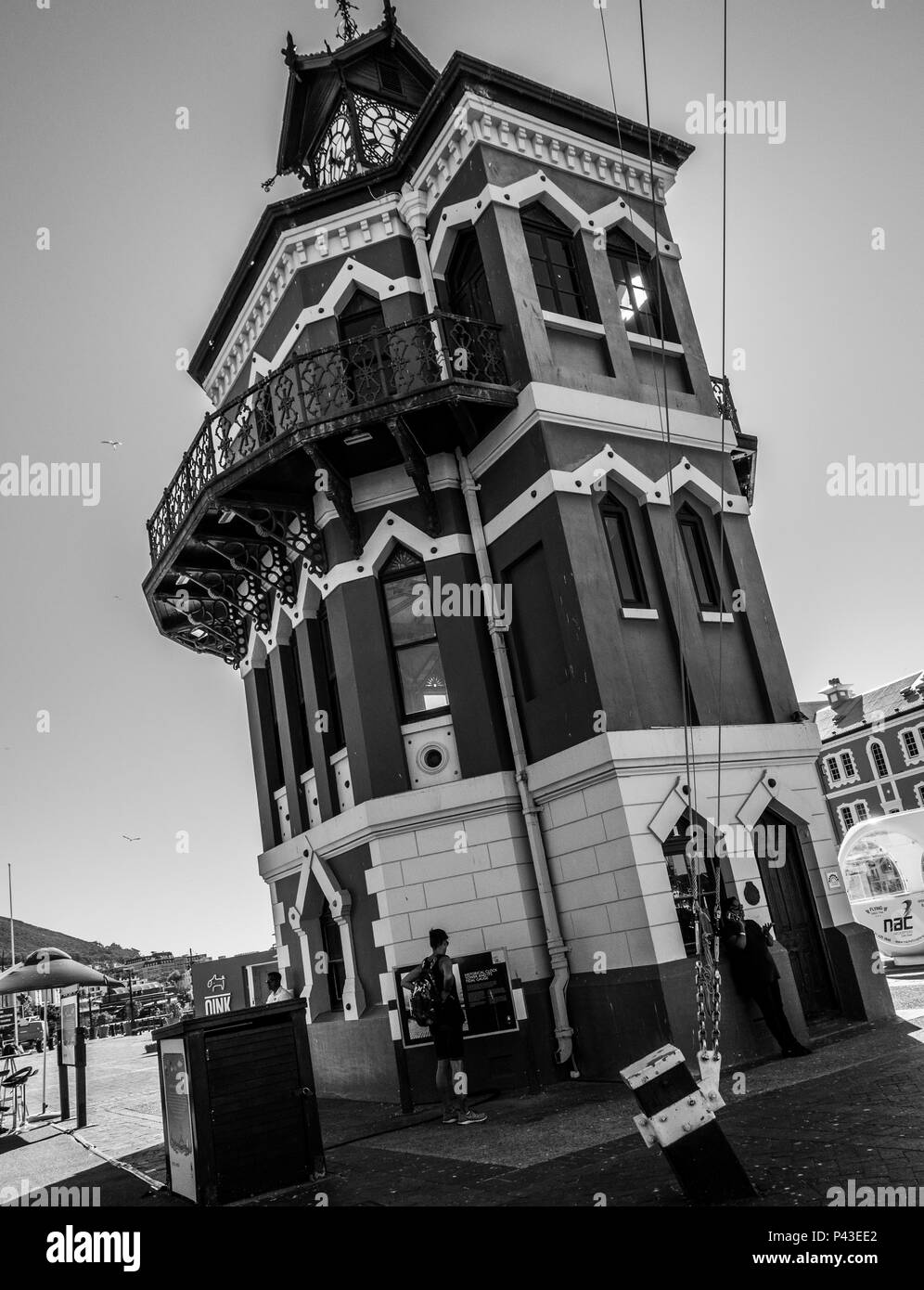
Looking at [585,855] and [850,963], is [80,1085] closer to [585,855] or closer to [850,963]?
[585,855]

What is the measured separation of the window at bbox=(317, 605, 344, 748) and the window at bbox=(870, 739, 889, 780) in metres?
54.6

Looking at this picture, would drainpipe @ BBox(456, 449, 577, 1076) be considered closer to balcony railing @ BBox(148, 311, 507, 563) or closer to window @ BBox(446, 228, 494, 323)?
balcony railing @ BBox(148, 311, 507, 563)

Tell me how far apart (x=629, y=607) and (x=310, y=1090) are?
7.35 meters

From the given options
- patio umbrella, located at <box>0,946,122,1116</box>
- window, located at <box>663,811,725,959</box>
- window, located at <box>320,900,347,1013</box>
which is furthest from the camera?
patio umbrella, located at <box>0,946,122,1116</box>

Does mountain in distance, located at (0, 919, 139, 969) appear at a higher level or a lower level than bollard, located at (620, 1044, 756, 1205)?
higher

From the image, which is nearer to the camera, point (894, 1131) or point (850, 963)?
point (894, 1131)

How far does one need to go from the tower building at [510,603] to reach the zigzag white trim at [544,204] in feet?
0.17

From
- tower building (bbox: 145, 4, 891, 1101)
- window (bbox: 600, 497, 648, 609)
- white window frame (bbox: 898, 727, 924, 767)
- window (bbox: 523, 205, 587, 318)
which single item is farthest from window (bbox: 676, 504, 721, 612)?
white window frame (bbox: 898, 727, 924, 767)

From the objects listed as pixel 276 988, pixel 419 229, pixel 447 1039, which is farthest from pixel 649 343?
pixel 276 988

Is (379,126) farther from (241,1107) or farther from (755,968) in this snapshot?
(241,1107)

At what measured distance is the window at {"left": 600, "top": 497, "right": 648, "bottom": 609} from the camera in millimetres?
12953

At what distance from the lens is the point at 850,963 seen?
12211 millimetres

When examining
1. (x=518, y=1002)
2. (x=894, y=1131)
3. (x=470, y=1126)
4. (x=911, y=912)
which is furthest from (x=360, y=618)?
(x=911, y=912)

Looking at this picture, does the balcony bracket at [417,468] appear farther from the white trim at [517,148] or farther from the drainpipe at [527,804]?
the white trim at [517,148]
